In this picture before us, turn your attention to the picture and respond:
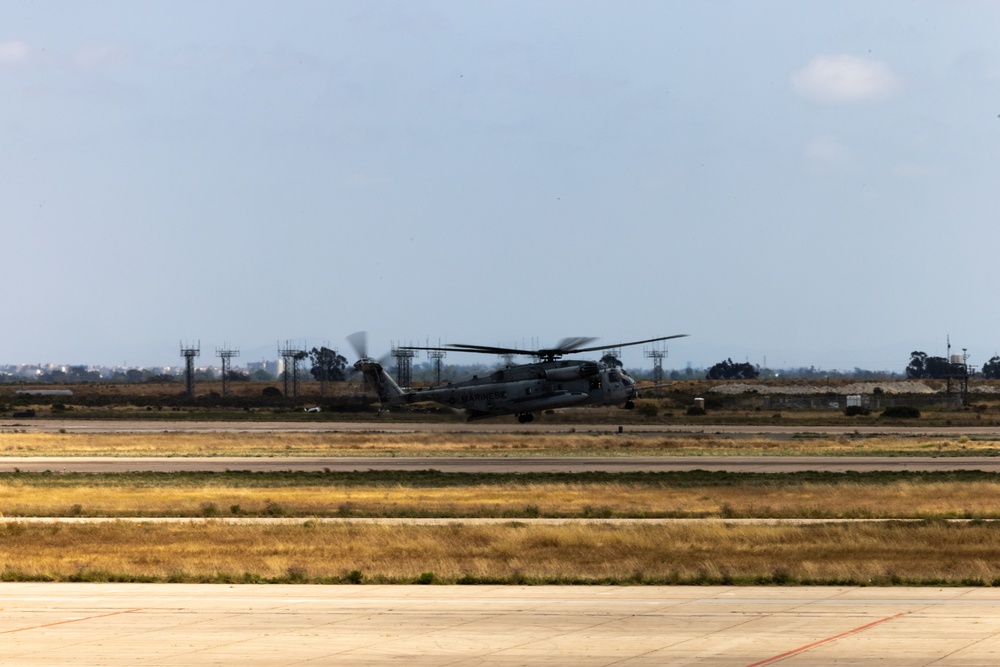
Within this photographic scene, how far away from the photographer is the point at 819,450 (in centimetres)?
6944

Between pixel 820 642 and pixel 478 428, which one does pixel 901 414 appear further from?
pixel 820 642

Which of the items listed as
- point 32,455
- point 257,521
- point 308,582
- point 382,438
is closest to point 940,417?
point 382,438

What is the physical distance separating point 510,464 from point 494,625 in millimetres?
39532

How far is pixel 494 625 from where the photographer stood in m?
20.2

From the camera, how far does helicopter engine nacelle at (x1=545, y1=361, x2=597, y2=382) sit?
82438mm

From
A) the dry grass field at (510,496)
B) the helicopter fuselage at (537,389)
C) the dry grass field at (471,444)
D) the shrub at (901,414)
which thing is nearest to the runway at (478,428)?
the helicopter fuselage at (537,389)

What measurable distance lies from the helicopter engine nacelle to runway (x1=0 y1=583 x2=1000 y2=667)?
58.0m

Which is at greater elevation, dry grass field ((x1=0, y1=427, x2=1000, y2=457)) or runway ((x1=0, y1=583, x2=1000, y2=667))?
dry grass field ((x1=0, y1=427, x2=1000, y2=457))

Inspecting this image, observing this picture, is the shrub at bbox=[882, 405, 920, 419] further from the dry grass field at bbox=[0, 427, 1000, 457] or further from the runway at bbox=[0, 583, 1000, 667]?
the runway at bbox=[0, 583, 1000, 667]

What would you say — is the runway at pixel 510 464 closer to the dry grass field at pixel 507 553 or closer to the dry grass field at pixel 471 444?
the dry grass field at pixel 471 444

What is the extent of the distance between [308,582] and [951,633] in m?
12.5

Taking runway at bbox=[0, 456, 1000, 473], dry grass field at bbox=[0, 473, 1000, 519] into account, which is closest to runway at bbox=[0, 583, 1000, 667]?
dry grass field at bbox=[0, 473, 1000, 519]

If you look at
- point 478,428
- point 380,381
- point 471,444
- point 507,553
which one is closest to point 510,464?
point 471,444

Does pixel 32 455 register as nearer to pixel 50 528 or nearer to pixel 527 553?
pixel 50 528
